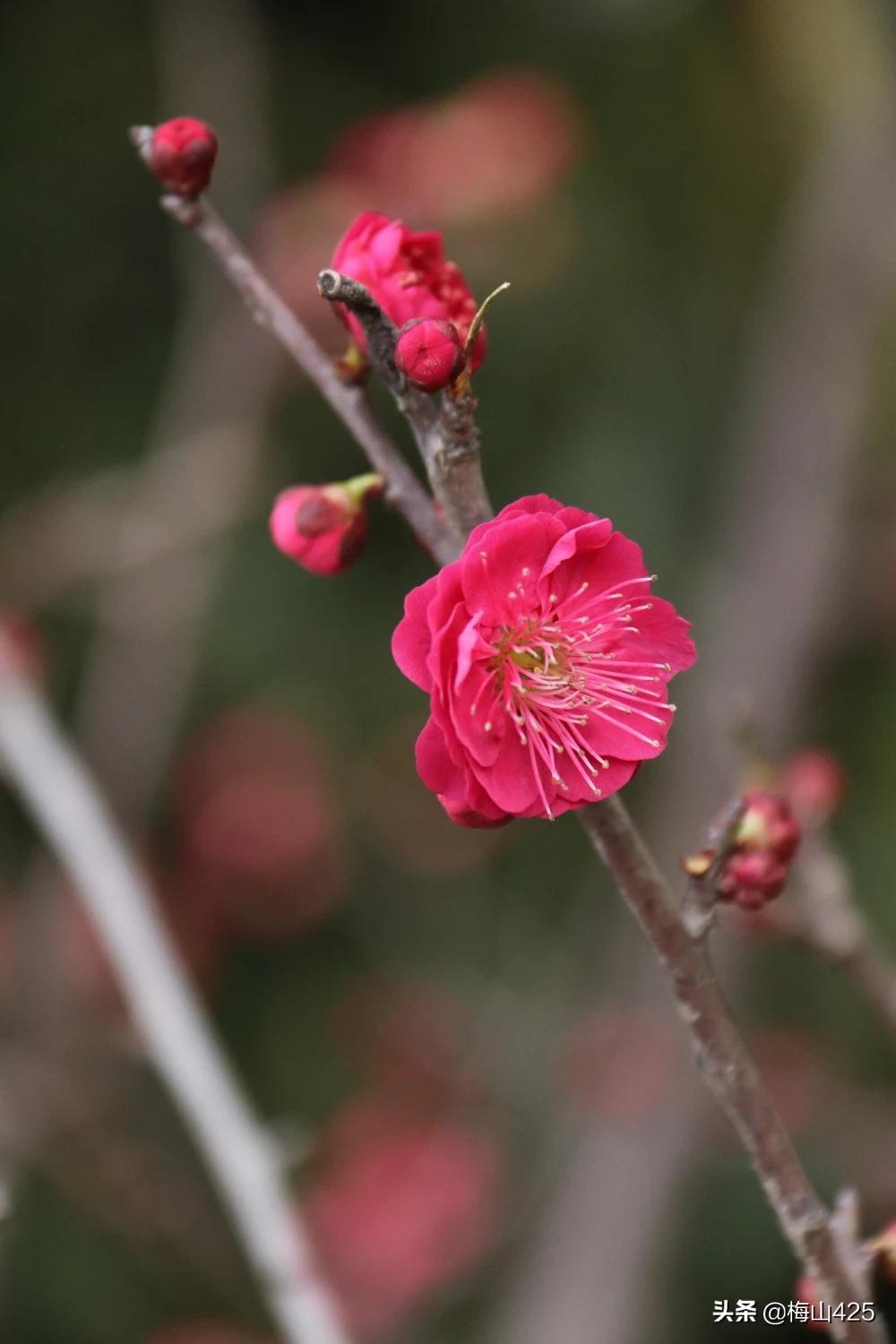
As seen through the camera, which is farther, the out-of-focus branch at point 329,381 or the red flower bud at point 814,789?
the red flower bud at point 814,789

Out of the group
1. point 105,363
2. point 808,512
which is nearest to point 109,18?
point 105,363

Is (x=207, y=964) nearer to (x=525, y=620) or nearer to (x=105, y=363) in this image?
(x=105, y=363)

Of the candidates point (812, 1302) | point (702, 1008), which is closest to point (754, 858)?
point (702, 1008)

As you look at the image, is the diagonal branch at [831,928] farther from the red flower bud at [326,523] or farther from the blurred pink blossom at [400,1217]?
the blurred pink blossom at [400,1217]

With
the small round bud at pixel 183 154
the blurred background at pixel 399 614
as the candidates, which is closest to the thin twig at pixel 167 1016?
the blurred background at pixel 399 614

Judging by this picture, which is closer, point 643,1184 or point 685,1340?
point 643,1184

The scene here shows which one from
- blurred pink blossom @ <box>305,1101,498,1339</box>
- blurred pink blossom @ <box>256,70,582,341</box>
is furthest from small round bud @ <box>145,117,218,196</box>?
blurred pink blossom @ <box>305,1101,498,1339</box>

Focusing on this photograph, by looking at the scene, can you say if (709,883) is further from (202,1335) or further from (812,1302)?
(202,1335)
